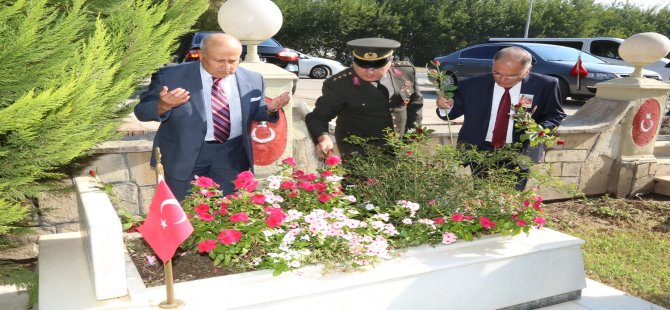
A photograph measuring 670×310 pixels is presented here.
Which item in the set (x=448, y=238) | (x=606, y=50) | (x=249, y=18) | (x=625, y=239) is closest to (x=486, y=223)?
(x=448, y=238)

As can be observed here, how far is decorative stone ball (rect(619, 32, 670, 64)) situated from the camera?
5809mm

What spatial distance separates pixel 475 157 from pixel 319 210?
1.15m

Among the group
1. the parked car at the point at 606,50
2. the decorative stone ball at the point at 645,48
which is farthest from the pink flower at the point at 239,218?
the parked car at the point at 606,50

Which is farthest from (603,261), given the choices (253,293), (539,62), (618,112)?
(539,62)

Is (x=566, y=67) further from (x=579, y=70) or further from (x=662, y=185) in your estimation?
(x=662, y=185)

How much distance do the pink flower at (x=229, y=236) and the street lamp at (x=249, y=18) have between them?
70.1 inches

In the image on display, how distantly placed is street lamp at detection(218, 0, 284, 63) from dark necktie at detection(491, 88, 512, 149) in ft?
5.72

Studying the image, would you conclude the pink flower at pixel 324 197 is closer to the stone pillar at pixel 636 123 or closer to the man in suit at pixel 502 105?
the man in suit at pixel 502 105

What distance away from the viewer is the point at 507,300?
2.94 metres

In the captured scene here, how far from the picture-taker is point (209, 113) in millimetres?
3275

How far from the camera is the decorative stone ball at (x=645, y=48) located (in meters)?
5.81

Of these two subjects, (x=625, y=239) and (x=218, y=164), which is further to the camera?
(x=625, y=239)

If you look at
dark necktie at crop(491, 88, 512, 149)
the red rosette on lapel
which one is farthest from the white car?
dark necktie at crop(491, 88, 512, 149)

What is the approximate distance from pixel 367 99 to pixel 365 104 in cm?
4
